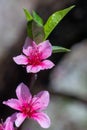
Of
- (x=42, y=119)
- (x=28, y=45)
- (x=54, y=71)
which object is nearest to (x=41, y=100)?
(x=42, y=119)

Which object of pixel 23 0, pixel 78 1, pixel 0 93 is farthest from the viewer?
pixel 78 1

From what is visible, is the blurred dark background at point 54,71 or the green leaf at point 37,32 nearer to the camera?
the green leaf at point 37,32

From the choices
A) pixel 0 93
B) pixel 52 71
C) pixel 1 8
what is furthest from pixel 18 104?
pixel 52 71

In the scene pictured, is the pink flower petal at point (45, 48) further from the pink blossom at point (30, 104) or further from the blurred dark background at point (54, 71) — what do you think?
the blurred dark background at point (54, 71)

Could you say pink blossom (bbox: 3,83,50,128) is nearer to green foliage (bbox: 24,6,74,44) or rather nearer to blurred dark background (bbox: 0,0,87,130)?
green foliage (bbox: 24,6,74,44)

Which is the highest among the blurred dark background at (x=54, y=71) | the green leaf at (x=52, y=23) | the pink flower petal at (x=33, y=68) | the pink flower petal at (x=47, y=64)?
the green leaf at (x=52, y=23)

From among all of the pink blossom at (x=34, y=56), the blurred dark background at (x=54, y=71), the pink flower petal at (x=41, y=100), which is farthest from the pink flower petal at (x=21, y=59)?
the blurred dark background at (x=54, y=71)

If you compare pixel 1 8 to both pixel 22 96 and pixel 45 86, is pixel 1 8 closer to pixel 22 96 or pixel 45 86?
pixel 45 86

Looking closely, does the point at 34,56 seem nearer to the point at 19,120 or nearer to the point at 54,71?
the point at 19,120
